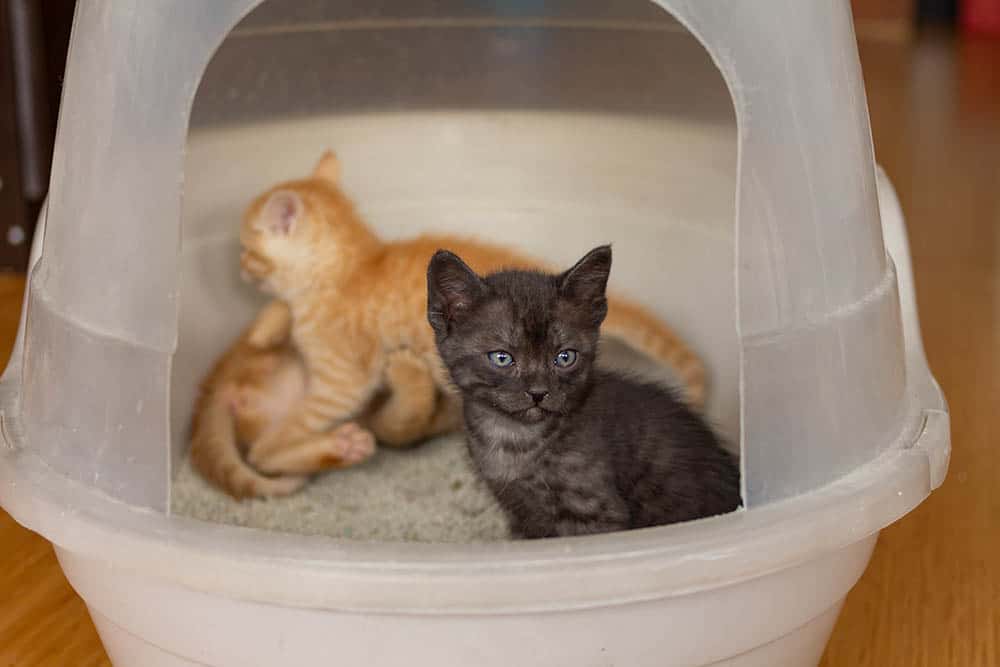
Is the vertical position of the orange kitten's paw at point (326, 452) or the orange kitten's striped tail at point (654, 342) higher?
the orange kitten's striped tail at point (654, 342)

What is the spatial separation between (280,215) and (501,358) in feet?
2.06

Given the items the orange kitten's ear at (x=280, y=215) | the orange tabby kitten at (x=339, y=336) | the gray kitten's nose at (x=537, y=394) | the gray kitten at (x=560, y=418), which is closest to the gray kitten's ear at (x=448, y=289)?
the gray kitten at (x=560, y=418)

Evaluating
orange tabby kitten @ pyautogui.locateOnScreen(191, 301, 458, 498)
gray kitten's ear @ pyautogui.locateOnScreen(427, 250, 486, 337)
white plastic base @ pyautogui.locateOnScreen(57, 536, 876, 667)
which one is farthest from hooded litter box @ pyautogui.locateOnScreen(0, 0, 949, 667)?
orange tabby kitten @ pyautogui.locateOnScreen(191, 301, 458, 498)

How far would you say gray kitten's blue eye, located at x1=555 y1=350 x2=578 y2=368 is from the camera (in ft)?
4.14

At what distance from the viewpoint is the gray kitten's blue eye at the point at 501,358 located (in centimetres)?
125

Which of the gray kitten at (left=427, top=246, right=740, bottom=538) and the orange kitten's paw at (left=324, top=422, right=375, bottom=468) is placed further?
the orange kitten's paw at (left=324, top=422, right=375, bottom=468)

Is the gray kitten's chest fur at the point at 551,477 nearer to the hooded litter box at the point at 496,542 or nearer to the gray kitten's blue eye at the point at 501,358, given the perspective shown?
the gray kitten's blue eye at the point at 501,358

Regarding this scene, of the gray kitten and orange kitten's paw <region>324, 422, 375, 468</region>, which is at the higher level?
the gray kitten

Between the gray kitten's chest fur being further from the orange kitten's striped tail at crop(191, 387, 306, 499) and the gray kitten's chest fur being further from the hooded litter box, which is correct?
the orange kitten's striped tail at crop(191, 387, 306, 499)

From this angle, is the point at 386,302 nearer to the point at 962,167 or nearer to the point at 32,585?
the point at 32,585

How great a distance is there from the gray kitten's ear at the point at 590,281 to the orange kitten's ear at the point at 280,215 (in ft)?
2.02

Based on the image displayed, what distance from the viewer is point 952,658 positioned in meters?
1.43

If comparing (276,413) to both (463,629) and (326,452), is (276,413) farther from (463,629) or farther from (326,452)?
(463,629)

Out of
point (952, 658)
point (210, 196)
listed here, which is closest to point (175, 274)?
point (210, 196)
